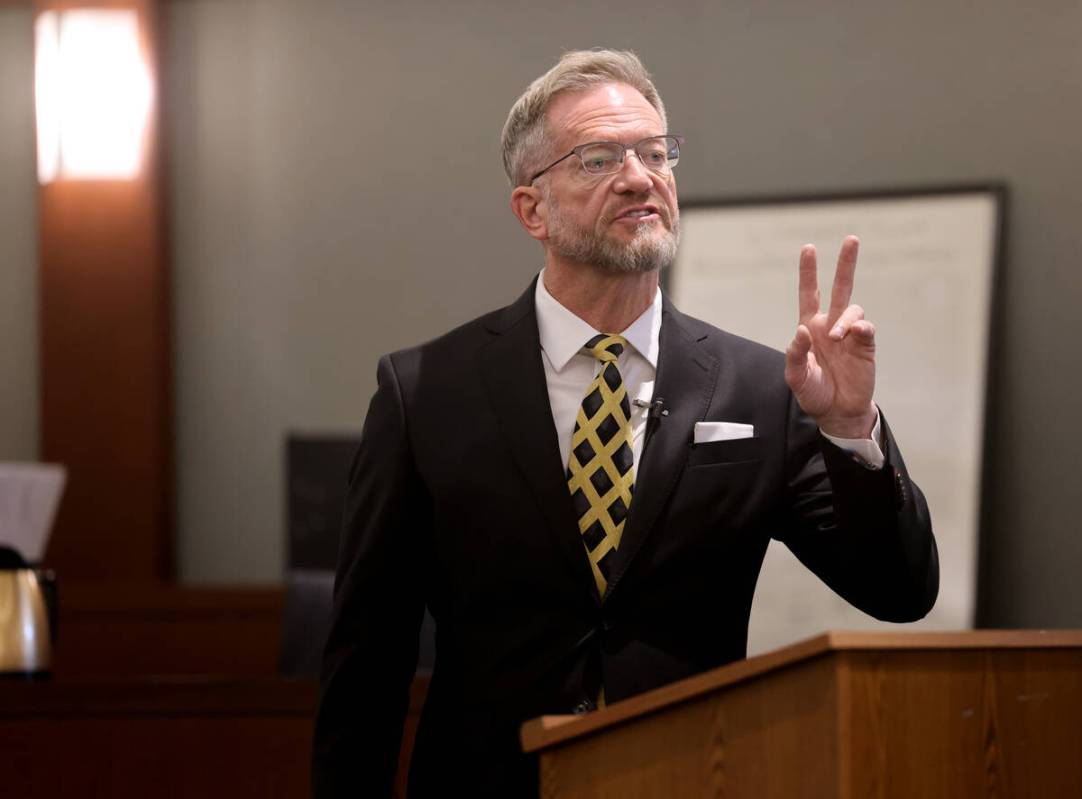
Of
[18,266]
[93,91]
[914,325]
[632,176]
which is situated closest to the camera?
[632,176]

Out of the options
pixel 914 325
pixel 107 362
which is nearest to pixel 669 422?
pixel 914 325

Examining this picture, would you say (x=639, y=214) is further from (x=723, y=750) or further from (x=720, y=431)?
(x=723, y=750)

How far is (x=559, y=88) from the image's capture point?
6.56 feet

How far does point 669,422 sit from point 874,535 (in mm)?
287

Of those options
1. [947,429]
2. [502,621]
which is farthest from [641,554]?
[947,429]

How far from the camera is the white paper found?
3711mm

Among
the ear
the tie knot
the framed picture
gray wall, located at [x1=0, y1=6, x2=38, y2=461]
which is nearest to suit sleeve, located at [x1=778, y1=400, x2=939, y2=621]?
the tie knot

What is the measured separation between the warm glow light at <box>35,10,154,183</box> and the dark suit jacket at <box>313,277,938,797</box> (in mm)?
3662

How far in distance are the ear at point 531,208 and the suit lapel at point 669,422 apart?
0.21 meters

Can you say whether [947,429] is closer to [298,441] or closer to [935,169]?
[935,169]

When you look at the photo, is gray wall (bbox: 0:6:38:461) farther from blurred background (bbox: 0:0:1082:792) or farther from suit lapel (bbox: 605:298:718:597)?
suit lapel (bbox: 605:298:718:597)

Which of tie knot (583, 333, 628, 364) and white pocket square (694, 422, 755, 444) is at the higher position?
tie knot (583, 333, 628, 364)

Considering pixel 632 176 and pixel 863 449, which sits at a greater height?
pixel 632 176

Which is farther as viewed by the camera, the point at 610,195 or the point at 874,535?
the point at 610,195
